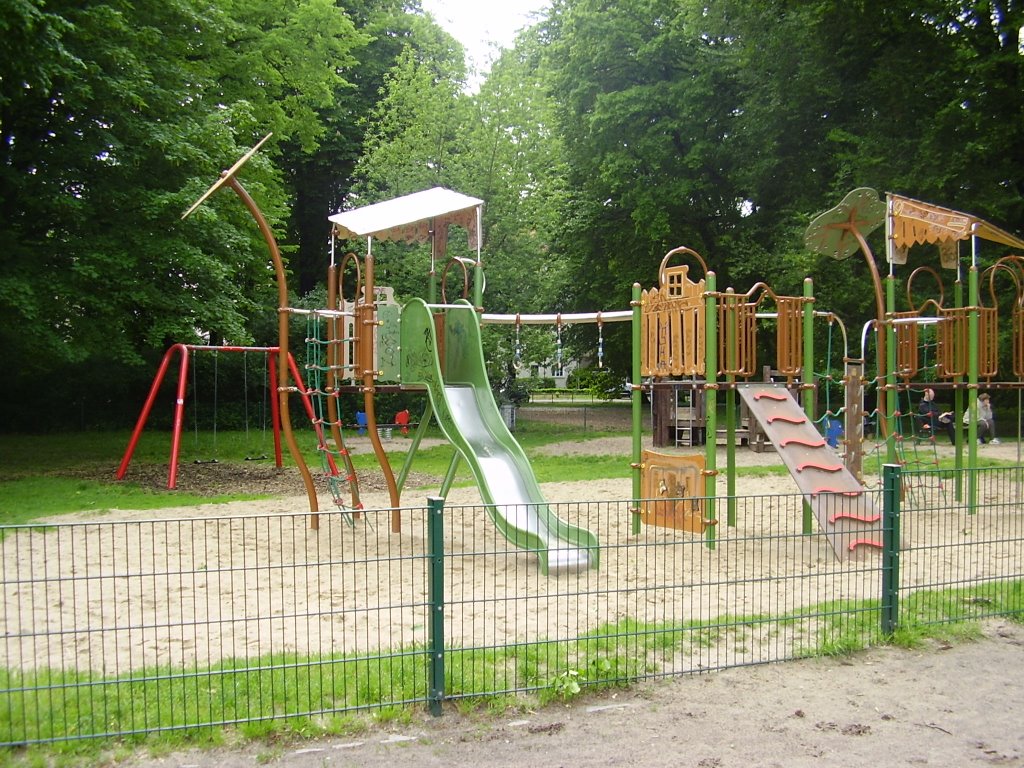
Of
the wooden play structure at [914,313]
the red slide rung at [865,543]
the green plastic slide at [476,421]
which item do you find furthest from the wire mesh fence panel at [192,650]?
the wooden play structure at [914,313]

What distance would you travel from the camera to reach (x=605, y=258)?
95.8ft

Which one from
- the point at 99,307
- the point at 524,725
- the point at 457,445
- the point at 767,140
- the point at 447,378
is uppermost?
the point at 767,140

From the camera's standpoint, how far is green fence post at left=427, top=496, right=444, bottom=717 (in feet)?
14.3

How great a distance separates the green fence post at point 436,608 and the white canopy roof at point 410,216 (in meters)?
5.51

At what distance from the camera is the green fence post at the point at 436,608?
437 cm

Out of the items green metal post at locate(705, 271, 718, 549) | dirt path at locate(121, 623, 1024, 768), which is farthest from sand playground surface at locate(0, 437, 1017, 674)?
green metal post at locate(705, 271, 718, 549)

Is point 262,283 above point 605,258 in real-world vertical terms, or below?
below

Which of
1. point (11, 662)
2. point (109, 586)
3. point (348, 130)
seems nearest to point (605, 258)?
point (348, 130)

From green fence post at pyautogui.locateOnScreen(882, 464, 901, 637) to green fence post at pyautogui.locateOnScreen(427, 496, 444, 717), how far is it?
2933mm

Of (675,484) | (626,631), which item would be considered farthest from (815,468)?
(626,631)

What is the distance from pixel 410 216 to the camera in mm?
9641

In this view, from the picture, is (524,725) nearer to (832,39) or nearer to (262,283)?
(262,283)

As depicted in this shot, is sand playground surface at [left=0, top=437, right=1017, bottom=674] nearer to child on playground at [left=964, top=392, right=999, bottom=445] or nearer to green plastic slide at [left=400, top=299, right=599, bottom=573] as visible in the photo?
green plastic slide at [left=400, top=299, right=599, bottom=573]

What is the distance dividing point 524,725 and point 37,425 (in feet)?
77.9
